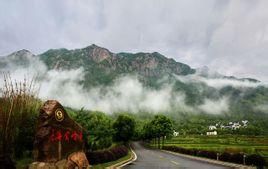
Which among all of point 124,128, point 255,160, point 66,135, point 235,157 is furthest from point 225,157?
point 124,128

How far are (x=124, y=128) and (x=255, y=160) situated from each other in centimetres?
6653

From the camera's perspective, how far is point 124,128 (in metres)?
92.5

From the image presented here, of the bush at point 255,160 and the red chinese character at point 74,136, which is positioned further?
the bush at point 255,160

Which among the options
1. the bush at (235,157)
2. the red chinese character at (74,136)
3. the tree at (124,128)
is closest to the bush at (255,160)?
the bush at (235,157)

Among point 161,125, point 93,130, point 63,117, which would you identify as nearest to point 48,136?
point 63,117

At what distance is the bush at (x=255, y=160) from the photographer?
1051 inches

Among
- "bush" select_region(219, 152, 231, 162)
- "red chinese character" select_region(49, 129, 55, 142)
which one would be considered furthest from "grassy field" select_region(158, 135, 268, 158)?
"red chinese character" select_region(49, 129, 55, 142)

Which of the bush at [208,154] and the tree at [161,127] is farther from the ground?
the tree at [161,127]

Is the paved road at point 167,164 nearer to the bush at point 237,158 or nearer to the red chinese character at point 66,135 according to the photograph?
the bush at point 237,158

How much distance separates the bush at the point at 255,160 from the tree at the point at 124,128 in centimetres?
6443

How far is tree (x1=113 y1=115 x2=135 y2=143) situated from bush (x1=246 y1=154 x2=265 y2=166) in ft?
211

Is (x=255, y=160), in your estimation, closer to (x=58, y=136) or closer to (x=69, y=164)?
(x=69, y=164)

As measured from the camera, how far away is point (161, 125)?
8656 cm

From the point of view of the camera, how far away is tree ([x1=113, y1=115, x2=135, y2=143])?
92.2 meters
